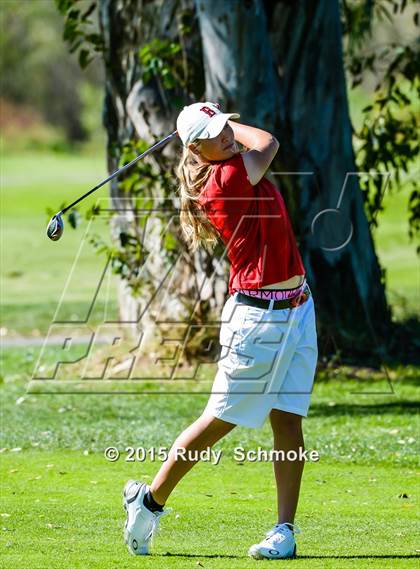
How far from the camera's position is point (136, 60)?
1278 cm

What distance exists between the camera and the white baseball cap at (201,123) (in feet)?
18.4

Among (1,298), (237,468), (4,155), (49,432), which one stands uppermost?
(237,468)

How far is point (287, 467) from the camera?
5.74 metres

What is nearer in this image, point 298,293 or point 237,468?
point 298,293

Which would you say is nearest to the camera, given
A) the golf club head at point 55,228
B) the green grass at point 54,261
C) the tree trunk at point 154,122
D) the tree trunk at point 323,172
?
the golf club head at point 55,228

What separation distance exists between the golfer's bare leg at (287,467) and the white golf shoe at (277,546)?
0.35 feet

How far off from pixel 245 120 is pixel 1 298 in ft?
32.0

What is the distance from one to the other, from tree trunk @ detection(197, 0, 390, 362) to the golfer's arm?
5.90 metres

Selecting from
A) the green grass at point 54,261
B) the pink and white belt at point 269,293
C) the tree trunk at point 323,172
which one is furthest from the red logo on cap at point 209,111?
the green grass at point 54,261

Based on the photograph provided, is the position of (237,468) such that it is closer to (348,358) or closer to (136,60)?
(348,358)

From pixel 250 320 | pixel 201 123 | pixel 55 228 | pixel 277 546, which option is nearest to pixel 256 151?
pixel 201 123

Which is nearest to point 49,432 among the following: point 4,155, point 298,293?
point 298,293

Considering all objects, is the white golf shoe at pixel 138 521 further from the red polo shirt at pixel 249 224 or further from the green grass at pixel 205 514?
the red polo shirt at pixel 249 224

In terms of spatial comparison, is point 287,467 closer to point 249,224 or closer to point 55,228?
point 249,224
